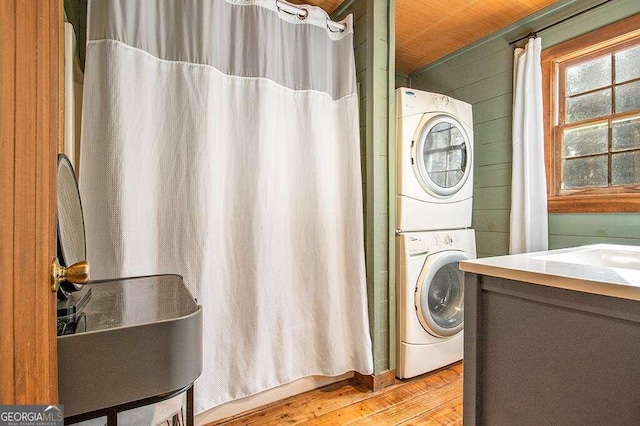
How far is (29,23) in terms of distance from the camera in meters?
0.44

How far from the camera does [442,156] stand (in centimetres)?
216

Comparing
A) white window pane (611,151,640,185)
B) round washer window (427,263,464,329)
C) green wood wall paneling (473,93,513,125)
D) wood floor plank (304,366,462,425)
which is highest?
green wood wall paneling (473,93,513,125)

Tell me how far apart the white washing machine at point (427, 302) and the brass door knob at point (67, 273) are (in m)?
1.68

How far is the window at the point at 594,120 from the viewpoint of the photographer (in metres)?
1.86

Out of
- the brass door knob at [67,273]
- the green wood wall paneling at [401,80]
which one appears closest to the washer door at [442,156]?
A: the green wood wall paneling at [401,80]

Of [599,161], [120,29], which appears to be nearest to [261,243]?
[120,29]

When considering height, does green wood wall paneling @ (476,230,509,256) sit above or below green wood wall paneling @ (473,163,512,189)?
below

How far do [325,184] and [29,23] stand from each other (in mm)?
1471

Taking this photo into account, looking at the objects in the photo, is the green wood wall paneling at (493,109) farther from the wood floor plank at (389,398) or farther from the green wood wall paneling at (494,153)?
the wood floor plank at (389,398)

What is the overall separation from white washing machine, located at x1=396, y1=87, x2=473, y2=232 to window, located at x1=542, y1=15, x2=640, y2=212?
556mm

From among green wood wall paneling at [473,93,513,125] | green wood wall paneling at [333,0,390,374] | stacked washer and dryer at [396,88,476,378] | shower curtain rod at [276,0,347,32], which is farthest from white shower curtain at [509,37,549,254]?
shower curtain rod at [276,0,347,32]

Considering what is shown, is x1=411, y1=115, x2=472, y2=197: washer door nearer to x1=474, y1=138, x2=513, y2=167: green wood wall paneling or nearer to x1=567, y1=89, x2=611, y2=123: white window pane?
x1=474, y1=138, x2=513, y2=167: green wood wall paneling

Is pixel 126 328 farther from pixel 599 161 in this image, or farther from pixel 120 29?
pixel 599 161

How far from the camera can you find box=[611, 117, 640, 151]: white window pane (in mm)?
1844
